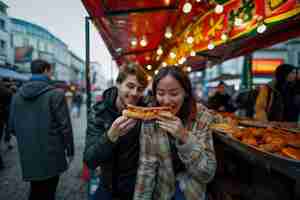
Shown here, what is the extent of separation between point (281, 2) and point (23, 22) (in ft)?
152

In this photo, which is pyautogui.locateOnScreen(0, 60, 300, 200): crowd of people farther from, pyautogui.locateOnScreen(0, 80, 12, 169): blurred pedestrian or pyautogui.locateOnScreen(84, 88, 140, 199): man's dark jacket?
pyautogui.locateOnScreen(0, 80, 12, 169): blurred pedestrian

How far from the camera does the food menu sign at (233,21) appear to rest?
119 inches

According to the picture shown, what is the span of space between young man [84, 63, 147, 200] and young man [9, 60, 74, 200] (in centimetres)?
119

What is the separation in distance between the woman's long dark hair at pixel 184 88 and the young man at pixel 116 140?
21cm

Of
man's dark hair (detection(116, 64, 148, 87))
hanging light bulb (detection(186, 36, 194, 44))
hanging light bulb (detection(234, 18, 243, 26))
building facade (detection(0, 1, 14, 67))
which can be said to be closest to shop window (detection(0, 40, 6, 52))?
building facade (detection(0, 1, 14, 67))

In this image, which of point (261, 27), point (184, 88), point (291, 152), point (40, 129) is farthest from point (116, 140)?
point (261, 27)

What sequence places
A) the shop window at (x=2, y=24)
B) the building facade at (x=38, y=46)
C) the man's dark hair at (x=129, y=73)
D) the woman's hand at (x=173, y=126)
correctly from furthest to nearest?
the building facade at (x=38, y=46) → the shop window at (x=2, y=24) → the man's dark hair at (x=129, y=73) → the woman's hand at (x=173, y=126)

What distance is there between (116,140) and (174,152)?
493 millimetres

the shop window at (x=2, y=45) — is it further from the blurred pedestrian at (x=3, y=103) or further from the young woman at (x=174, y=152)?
the young woman at (x=174, y=152)

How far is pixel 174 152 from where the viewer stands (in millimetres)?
1664

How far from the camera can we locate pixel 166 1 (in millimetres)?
4277

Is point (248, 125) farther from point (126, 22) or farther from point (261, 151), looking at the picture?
point (126, 22)

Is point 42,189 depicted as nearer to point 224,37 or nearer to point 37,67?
point 37,67

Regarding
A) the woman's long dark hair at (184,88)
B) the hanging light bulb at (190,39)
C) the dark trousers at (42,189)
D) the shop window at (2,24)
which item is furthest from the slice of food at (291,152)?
the shop window at (2,24)
